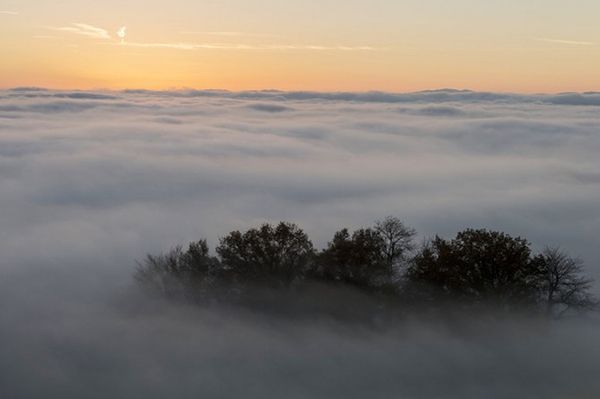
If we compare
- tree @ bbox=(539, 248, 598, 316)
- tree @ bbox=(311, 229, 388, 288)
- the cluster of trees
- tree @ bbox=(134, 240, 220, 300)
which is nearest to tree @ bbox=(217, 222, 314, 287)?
the cluster of trees

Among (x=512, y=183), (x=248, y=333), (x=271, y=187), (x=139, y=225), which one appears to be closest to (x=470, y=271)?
(x=248, y=333)

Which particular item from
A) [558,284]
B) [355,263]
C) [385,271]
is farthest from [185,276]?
[558,284]

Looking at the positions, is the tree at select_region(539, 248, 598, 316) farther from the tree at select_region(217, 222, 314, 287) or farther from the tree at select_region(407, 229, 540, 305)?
the tree at select_region(217, 222, 314, 287)

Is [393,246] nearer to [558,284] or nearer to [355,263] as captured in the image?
[355,263]

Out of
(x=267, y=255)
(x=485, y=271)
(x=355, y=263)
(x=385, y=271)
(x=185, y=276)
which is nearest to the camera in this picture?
(x=485, y=271)

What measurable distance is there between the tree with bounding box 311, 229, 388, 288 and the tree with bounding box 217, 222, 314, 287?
3.16ft

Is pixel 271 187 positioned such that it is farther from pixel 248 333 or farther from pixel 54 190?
pixel 248 333

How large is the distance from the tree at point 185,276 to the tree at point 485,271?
→ 10906 mm

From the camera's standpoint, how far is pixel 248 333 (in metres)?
25.4

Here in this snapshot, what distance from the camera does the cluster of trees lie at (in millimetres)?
25312

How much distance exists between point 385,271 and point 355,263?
4.86 feet

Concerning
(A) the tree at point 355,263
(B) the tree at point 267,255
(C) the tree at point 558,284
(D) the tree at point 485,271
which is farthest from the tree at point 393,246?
(C) the tree at point 558,284

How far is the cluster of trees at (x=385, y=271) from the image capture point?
2531 centimetres

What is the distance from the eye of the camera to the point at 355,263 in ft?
89.0
